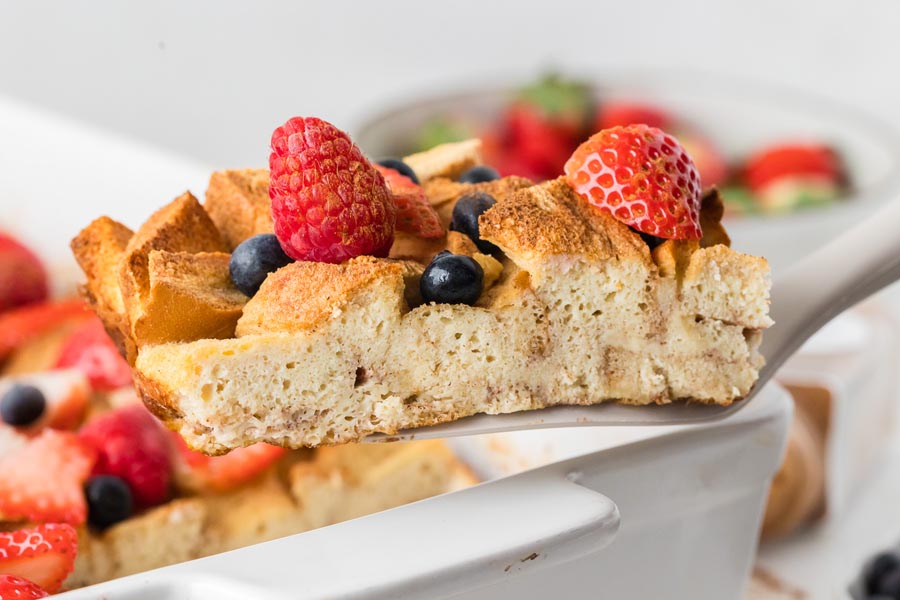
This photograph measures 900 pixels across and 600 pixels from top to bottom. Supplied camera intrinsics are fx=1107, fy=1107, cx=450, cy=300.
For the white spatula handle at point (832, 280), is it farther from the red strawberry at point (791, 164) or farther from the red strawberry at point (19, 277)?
the red strawberry at point (791, 164)

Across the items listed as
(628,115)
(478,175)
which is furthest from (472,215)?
(628,115)

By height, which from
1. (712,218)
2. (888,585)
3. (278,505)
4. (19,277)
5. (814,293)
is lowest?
(888,585)

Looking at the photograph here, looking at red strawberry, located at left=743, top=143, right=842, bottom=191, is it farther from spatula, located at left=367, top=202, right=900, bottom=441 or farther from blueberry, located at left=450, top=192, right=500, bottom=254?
blueberry, located at left=450, top=192, right=500, bottom=254

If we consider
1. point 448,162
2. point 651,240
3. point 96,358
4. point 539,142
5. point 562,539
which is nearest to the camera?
point 562,539

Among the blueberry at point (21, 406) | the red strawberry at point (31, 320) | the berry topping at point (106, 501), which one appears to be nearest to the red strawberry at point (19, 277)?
the red strawberry at point (31, 320)

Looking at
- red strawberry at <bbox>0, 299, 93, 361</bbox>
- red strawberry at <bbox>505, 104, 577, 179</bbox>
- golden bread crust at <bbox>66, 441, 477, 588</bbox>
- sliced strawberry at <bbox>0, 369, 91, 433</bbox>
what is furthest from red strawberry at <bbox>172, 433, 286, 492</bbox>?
red strawberry at <bbox>505, 104, 577, 179</bbox>

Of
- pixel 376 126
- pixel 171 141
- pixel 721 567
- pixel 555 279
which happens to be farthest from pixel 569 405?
pixel 171 141

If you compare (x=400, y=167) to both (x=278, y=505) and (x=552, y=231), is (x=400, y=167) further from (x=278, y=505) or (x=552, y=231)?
(x=278, y=505)
